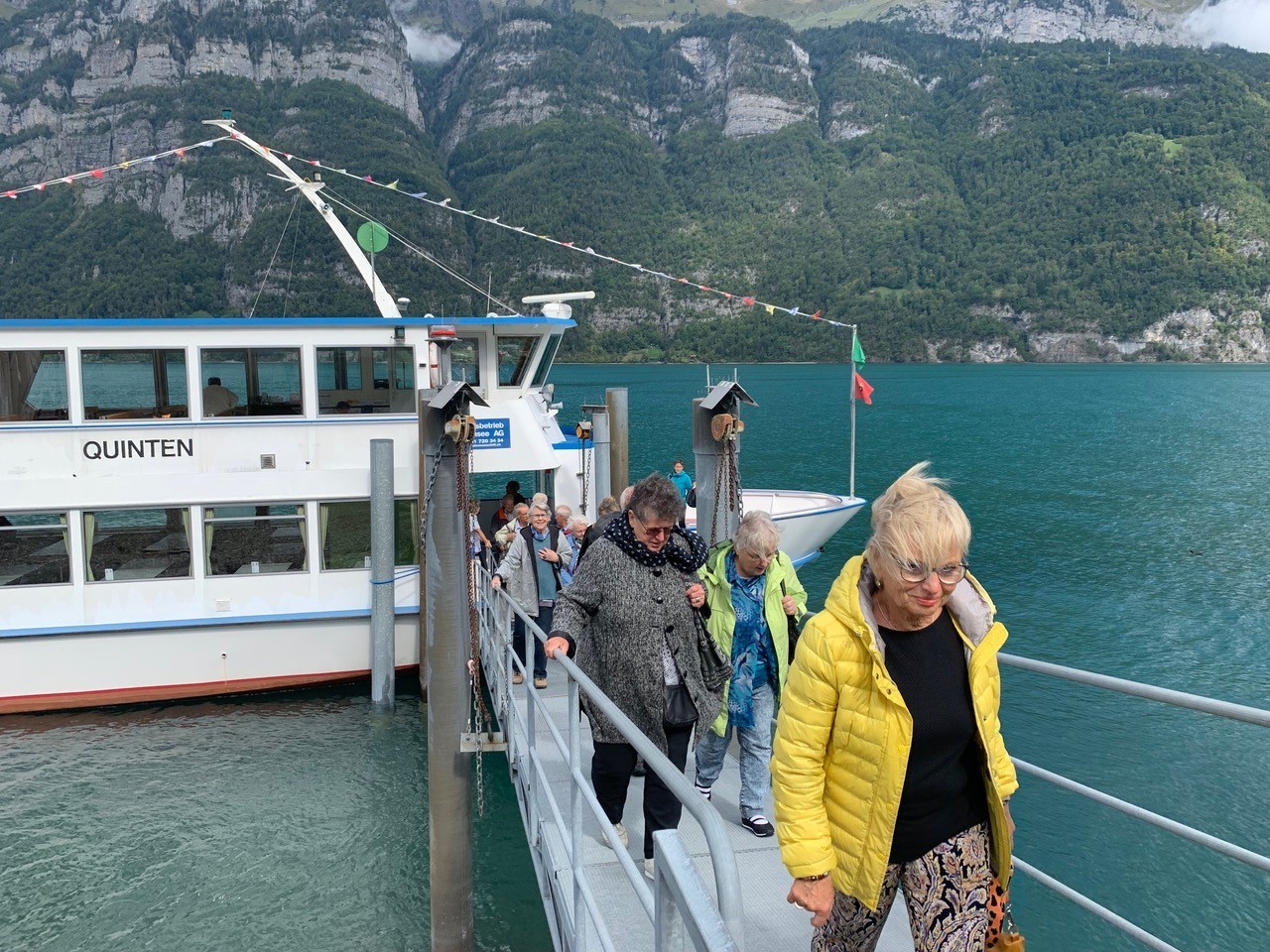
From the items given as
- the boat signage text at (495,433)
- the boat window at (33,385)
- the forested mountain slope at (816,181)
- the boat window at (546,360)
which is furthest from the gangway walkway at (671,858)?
the forested mountain slope at (816,181)

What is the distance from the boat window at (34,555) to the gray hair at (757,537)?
9708mm

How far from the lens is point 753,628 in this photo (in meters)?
4.45

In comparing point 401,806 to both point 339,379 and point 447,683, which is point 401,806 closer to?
point 447,683

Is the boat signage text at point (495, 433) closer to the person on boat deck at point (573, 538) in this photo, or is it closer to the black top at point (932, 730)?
the person on boat deck at point (573, 538)

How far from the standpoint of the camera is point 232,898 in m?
8.40

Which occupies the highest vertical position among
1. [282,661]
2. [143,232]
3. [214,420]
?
[143,232]

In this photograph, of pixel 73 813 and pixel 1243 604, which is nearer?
pixel 73 813

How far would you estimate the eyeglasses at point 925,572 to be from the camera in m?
2.25

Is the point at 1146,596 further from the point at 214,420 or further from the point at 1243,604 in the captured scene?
the point at 214,420

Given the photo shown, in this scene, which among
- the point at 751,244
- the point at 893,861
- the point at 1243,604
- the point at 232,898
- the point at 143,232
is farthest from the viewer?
the point at 751,244

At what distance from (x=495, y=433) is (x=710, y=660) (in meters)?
8.65

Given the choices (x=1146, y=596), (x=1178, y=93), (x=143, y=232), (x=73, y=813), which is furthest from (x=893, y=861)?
(x=1178, y=93)

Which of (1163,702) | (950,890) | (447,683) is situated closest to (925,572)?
(950,890)

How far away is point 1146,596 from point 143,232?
4572 cm
